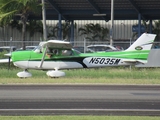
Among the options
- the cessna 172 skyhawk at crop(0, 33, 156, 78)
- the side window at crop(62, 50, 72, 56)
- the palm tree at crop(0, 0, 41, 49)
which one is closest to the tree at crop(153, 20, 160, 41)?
the palm tree at crop(0, 0, 41, 49)

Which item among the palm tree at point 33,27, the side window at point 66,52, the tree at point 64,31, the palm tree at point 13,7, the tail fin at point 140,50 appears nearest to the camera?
the side window at point 66,52

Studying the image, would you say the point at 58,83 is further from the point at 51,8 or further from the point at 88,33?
the point at 88,33

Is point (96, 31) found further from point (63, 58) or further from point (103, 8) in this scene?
point (63, 58)

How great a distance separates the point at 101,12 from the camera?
46.7 meters

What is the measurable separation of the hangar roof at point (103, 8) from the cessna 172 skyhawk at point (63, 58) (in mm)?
16986

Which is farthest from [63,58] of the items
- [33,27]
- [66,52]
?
[33,27]

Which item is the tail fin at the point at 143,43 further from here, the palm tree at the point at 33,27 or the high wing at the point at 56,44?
the palm tree at the point at 33,27

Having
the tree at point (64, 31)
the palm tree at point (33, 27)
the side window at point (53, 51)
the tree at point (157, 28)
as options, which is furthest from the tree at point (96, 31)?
the side window at point (53, 51)

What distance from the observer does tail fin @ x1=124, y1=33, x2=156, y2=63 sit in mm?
27750

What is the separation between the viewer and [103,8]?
152 feet

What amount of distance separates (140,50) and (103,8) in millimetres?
18829

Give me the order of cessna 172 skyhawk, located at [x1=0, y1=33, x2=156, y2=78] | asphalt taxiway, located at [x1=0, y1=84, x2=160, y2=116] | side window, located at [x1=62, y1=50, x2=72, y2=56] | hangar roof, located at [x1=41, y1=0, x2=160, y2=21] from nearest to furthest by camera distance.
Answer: asphalt taxiway, located at [x1=0, y1=84, x2=160, y2=116] → cessna 172 skyhawk, located at [x1=0, y1=33, x2=156, y2=78] → side window, located at [x1=62, y1=50, x2=72, y2=56] → hangar roof, located at [x1=41, y1=0, x2=160, y2=21]

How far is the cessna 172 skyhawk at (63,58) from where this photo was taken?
88.5ft

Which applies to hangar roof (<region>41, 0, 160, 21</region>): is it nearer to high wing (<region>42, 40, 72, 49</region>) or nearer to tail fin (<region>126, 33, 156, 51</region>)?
tail fin (<region>126, 33, 156, 51</region>)
